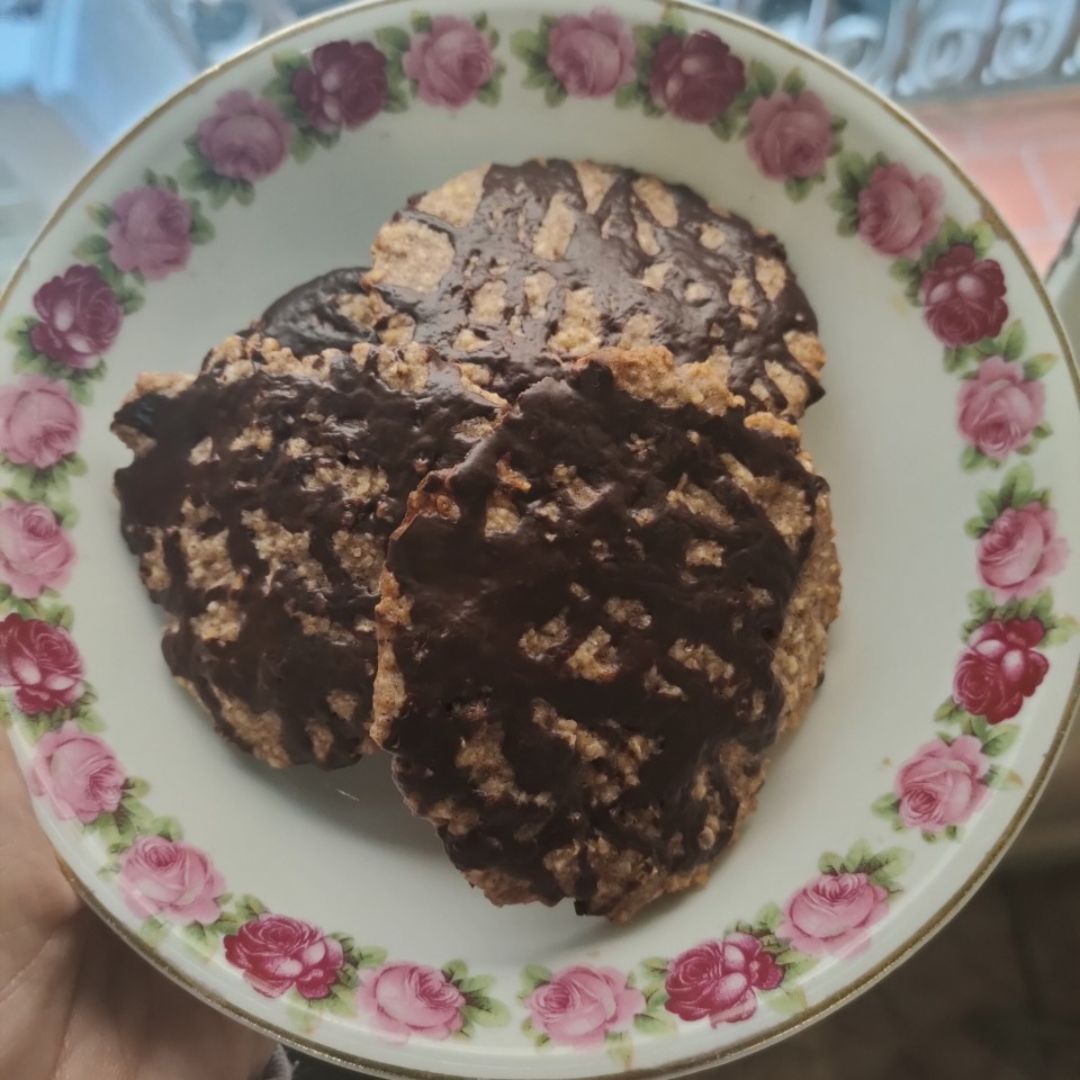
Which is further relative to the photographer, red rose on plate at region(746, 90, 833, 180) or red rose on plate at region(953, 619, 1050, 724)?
red rose on plate at region(746, 90, 833, 180)

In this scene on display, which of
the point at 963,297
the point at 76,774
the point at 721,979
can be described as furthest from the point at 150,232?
the point at 721,979

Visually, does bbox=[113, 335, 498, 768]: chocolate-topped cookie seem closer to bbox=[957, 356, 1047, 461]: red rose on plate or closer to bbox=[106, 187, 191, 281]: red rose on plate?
bbox=[106, 187, 191, 281]: red rose on plate

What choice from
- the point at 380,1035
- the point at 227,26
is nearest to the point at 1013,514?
the point at 380,1035

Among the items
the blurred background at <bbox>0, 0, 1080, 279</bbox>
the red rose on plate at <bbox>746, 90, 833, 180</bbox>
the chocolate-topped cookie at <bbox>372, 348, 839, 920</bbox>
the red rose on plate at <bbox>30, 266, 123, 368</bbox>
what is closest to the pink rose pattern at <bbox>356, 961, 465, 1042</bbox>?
the chocolate-topped cookie at <bbox>372, 348, 839, 920</bbox>

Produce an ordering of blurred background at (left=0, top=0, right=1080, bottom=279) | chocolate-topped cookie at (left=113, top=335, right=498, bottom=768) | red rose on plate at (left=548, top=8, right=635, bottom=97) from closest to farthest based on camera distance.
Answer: chocolate-topped cookie at (left=113, top=335, right=498, bottom=768) < red rose on plate at (left=548, top=8, right=635, bottom=97) < blurred background at (left=0, top=0, right=1080, bottom=279)

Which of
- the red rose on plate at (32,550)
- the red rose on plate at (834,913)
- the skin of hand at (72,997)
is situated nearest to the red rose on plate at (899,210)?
the red rose on plate at (834,913)

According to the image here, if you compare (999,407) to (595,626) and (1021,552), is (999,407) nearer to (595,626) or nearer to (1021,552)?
(1021,552)
